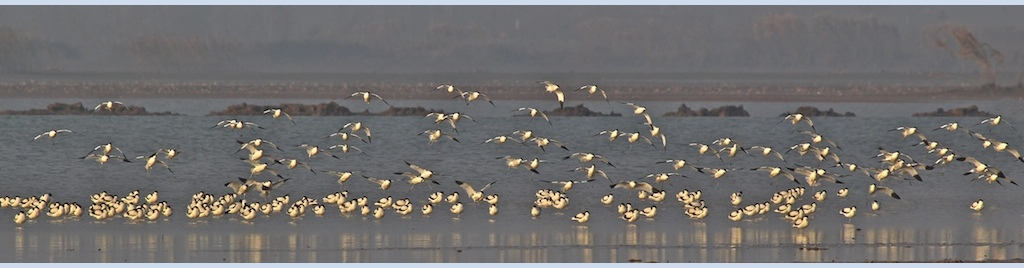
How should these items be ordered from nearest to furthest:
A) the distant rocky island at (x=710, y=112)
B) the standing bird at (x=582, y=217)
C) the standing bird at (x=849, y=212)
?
the standing bird at (x=582, y=217), the standing bird at (x=849, y=212), the distant rocky island at (x=710, y=112)

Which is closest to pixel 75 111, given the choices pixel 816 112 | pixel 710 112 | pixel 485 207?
pixel 710 112

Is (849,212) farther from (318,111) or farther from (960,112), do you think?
(960,112)

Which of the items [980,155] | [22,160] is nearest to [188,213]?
[22,160]

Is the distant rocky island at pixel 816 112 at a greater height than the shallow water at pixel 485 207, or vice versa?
the distant rocky island at pixel 816 112

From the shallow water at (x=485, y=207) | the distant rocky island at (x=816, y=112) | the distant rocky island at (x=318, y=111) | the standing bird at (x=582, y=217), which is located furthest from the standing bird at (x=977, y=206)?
the distant rocky island at (x=816, y=112)

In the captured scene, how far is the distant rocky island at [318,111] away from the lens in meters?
53.1

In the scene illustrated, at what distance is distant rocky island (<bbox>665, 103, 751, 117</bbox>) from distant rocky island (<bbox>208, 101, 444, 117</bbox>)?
5.83 meters

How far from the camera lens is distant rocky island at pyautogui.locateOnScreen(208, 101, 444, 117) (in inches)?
2092

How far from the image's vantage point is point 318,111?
176 feet

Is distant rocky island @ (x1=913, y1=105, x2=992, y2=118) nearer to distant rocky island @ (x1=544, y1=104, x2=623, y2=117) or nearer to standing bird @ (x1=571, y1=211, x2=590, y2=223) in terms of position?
distant rocky island @ (x1=544, y1=104, x2=623, y2=117)

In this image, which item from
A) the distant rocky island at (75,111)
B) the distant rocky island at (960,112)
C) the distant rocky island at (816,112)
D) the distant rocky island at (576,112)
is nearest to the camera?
the distant rocky island at (75,111)

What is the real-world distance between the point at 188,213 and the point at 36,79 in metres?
31.7

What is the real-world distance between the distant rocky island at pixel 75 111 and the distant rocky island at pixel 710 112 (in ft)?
39.3

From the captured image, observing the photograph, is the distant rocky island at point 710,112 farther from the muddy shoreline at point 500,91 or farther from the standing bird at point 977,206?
the standing bird at point 977,206
